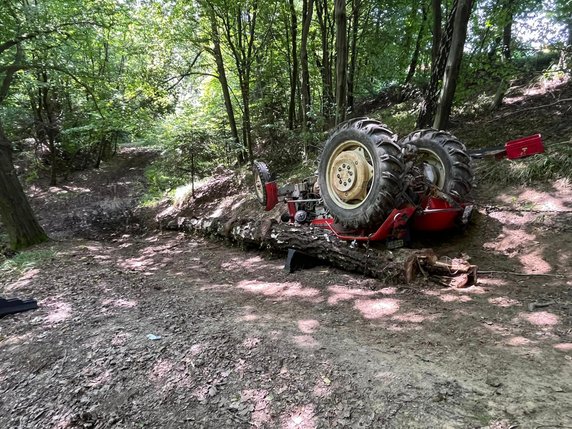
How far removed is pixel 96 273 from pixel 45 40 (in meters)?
5.76

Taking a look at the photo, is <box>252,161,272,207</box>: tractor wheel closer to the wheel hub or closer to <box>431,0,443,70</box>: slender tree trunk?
the wheel hub

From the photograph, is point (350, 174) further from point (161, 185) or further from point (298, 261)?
point (161, 185)

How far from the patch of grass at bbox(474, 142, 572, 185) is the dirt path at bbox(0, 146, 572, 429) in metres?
0.35

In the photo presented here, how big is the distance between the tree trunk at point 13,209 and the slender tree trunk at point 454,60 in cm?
812

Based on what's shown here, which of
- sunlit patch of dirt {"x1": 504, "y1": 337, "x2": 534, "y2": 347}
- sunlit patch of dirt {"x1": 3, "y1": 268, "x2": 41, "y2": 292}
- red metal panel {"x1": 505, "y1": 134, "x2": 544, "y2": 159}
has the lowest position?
sunlit patch of dirt {"x1": 3, "y1": 268, "x2": 41, "y2": 292}

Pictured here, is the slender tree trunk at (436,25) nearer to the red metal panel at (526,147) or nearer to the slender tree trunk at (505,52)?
the slender tree trunk at (505,52)

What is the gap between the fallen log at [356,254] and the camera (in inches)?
145

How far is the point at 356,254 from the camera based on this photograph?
4230mm

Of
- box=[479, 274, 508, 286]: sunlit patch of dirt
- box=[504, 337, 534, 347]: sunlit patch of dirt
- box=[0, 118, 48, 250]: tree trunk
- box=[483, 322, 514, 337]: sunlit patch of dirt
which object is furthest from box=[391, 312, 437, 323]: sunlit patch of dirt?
box=[0, 118, 48, 250]: tree trunk

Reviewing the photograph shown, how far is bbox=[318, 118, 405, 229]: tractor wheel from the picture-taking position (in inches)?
148

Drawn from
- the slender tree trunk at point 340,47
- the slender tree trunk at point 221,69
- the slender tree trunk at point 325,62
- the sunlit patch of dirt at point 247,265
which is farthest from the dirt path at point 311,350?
the slender tree trunk at point 221,69

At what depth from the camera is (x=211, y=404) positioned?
2.07 m

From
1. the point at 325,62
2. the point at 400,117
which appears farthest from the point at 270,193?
the point at 325,62

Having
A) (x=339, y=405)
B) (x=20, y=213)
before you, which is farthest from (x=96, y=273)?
(x=339, y=405)
